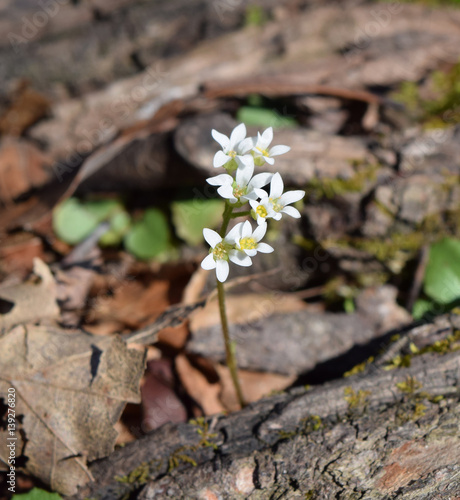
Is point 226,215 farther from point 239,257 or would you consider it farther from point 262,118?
point 262,118

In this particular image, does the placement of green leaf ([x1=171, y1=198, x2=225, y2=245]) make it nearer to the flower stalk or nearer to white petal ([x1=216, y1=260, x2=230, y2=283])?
the flower stalk

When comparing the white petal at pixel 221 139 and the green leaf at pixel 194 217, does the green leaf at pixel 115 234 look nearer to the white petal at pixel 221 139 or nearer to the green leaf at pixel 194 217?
the green leaf at pixel 194 217

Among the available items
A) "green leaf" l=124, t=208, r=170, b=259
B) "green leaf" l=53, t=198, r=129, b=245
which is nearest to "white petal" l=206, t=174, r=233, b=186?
"green leaf" l=124, t=208, r=170, b=259

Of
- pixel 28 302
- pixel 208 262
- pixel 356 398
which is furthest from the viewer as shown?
pixel 28 302

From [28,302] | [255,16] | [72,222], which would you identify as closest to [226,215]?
[28,302]

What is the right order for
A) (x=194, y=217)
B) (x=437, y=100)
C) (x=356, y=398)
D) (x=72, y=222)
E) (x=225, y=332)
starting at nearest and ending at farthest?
1. (x=356, y=398)
2. (x=225, y=332)
3. (x=437, y=100)
4. (x=194, y=217)
5. (x=72, y=222)
